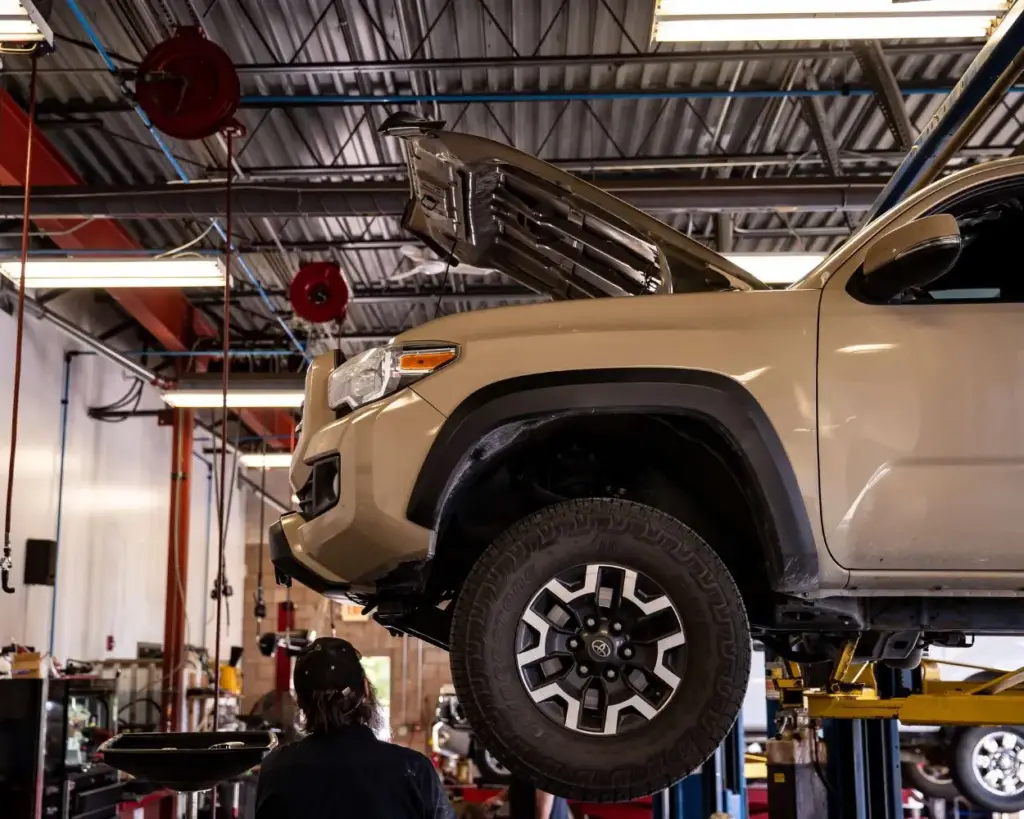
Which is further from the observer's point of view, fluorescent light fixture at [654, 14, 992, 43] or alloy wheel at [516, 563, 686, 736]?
fluorescent light fixture at [654, 14, 992, 43]

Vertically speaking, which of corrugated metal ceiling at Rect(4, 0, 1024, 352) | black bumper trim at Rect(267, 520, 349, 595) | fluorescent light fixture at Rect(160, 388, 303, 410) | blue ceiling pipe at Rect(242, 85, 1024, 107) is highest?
corrugated metal ceiling at Rect(4, 0, 1024, 352)

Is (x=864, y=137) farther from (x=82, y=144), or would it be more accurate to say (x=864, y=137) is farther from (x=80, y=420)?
(x=80, y=420)

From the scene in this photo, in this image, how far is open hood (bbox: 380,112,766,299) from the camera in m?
3.36

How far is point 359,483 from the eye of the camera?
2.61m

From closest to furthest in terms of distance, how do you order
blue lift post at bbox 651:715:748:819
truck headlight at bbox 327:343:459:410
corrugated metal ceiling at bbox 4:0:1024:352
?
truck headlight at bbox 327:343:459:410 < blue lift post at bbox 651:715:748:819 < corrugated metal ceiling at bbox 4:0:1024:352

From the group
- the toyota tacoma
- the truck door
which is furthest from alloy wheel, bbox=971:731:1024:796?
the truck door

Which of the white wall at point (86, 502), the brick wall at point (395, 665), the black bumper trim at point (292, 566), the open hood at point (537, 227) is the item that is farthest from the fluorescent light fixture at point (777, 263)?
the brick wall at point (395, 665)

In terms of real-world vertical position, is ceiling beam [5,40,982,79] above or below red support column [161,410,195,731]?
above

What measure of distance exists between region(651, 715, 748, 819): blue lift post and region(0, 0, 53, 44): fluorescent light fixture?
17.3 feet

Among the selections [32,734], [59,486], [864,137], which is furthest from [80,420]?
[864,137]

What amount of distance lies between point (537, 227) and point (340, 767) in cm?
190

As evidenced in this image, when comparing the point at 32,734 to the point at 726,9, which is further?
the point at 32,734

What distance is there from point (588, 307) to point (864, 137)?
745 centimetres

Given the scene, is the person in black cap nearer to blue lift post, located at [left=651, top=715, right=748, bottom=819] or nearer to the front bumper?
the front bumper
